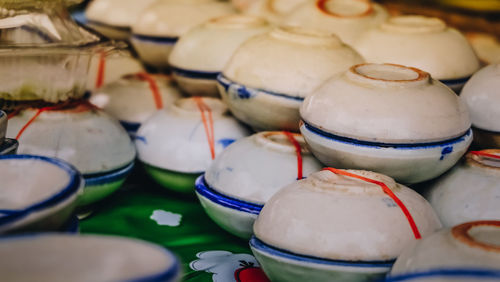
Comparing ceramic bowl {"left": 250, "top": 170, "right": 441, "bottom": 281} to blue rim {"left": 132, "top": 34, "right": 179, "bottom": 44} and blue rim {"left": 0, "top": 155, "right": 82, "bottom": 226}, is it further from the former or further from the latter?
blue rim {"left": 132, "top": 34, "right": 179, "bottom": 44}

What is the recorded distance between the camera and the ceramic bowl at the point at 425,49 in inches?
96.6

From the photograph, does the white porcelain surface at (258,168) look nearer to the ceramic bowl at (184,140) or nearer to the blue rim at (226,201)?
the blue rim at (226,201)

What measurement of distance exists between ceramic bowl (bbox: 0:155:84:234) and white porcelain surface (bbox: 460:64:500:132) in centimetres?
141

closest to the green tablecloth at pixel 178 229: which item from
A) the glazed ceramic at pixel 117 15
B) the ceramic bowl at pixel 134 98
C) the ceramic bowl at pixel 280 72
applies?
the ceramic bowl at pixel 134 98

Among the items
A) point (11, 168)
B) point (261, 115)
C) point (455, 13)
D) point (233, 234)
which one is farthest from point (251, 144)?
point (455, 13)

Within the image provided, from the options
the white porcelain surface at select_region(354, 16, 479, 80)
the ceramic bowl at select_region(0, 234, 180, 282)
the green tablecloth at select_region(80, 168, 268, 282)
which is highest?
the ceramic bowl at select_region(0, 234, 180, 282)

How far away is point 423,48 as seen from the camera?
8.14 ft

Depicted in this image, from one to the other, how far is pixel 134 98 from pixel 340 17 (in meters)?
1.01

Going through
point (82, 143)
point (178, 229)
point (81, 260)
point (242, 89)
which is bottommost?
point (178, 229)

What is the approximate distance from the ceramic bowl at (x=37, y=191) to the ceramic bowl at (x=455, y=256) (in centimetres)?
76

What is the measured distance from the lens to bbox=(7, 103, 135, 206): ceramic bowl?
2369 millimetres

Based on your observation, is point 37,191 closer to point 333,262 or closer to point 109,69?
point 333,262

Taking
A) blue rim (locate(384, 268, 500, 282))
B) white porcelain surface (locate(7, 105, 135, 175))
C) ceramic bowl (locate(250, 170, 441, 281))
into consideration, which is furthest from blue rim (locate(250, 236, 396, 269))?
white porcelain surface (locate(7, 105, 135, 175))

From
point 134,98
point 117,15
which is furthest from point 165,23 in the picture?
point 117,15
